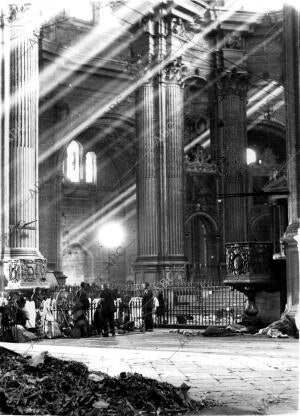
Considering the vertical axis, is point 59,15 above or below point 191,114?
above

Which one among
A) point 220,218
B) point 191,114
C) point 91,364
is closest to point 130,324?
point 91,364

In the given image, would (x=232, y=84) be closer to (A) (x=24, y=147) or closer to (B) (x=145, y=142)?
(B) (x=145, y=142)

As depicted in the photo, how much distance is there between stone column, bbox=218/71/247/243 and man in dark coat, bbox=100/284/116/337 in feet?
47.5

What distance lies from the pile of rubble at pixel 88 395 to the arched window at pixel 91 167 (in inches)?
1217

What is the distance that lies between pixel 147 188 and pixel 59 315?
9.34 meters

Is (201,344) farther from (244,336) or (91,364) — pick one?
(91,364)

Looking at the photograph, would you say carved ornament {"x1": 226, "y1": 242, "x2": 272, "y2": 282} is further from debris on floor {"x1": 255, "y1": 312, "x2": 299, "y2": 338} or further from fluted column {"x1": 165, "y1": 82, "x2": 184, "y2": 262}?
fluted column {"x1": 165, "y1": 82, "x2": 184, "y2": 262}

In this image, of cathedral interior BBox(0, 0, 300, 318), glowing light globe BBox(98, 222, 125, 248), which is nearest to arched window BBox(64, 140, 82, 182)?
cathedral interior BBox(0, 0, 300, 318)

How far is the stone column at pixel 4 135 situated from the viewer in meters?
21.3

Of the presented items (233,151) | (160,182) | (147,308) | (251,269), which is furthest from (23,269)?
(233,151)

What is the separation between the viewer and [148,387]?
8336 mm

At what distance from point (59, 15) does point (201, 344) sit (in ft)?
74.3

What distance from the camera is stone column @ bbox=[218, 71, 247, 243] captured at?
33.2 meters

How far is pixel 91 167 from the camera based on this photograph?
4003cm
